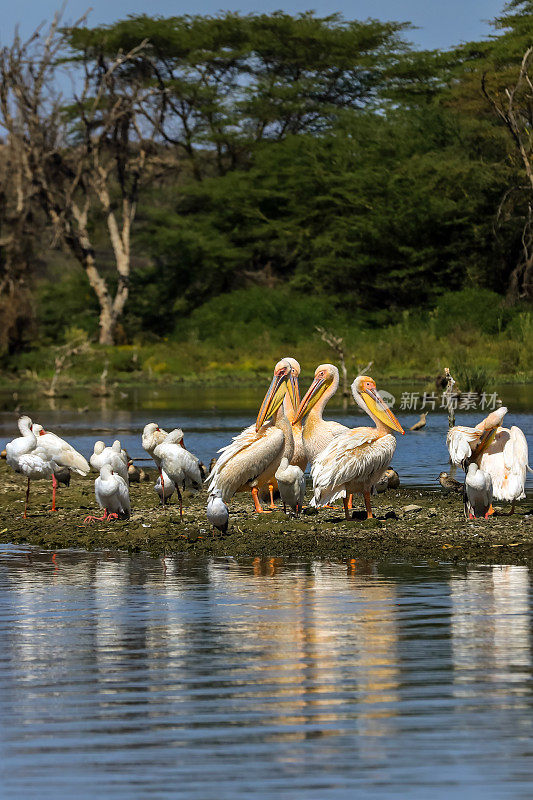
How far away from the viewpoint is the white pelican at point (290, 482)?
39.7 ft

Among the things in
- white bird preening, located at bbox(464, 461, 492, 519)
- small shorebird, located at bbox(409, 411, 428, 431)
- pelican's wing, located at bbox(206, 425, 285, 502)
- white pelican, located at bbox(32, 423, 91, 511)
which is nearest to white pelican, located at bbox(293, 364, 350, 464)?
pelican's wing, located at bbox(206, 425, 285, 502)

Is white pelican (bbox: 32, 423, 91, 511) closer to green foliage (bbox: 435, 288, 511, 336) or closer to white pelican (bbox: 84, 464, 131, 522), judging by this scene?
white pelican (bbox: 84, 464, 131, 522)

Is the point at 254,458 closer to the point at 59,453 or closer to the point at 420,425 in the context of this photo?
the point at 59,453

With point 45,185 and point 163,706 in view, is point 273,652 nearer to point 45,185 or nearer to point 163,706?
point 163,706

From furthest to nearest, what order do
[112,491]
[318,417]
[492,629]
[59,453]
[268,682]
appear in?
[59,453], [318,417], [112,491], [492,629], [268,682]

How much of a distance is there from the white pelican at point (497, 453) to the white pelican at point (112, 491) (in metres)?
2.94

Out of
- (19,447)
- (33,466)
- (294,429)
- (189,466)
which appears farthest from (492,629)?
(19,447)

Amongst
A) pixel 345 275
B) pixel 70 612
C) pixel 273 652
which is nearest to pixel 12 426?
pixel 70 612

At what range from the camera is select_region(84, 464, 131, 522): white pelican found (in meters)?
12.3

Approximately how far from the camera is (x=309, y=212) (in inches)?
2009

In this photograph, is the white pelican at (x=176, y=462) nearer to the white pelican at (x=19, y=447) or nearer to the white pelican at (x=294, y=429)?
the white pelican at (x=294, y=429)

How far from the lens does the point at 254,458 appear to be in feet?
41.2

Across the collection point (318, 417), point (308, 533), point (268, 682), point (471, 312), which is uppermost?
point (471, 312)

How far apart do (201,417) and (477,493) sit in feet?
51.1
